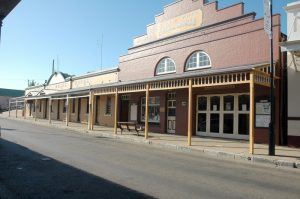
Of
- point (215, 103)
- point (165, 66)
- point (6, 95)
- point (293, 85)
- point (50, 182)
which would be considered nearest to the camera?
point (50, 182)

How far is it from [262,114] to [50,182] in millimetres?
12036

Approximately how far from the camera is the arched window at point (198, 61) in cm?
2059

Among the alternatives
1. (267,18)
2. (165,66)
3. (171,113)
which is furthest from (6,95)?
(267,18)

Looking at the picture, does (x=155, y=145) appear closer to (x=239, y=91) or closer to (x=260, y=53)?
(x=239, y=91)

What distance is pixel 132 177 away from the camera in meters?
8.52

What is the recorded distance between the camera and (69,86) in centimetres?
3850

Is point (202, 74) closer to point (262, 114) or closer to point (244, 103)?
point (244, 103)

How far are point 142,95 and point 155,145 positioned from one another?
8591 millimetres

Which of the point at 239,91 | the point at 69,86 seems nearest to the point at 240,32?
the point at 239,91

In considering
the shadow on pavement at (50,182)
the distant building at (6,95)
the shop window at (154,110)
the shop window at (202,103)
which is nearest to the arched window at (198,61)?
the shop window at (202,103)

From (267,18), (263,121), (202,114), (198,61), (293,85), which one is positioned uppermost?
(267,18)

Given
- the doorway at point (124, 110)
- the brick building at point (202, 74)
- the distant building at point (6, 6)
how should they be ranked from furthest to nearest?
the doorway at point (124, 110), the brick building at point (202, 74), the distant building at point (6, 6)

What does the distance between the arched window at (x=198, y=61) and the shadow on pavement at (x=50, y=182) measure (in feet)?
40.7

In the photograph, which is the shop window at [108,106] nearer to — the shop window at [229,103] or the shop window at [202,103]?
the shop window at [202,103]
